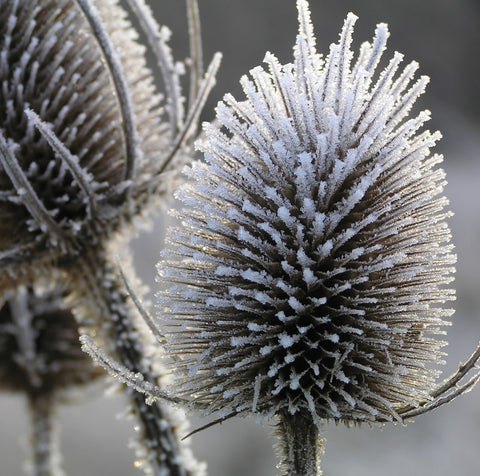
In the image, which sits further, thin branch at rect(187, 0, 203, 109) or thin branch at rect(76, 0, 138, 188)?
thin branch at rect(187, 0, 203, 109)

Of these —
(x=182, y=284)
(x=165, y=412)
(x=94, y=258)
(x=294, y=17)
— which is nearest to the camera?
(x=182, y=284)

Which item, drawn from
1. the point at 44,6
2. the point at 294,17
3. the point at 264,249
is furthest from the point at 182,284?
the point at 294,17

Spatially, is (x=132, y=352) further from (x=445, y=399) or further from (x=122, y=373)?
(x=445, y=399)

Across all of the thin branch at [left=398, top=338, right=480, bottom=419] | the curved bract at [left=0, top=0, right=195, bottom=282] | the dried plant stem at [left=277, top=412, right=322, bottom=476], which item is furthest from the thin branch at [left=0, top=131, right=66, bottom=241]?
the thin branch at [left=398, top=338, right=480, bottom=419]

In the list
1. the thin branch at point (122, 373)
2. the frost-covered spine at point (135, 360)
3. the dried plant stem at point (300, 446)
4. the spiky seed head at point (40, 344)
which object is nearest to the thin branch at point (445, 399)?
the dried plant stem at point (300, 446)

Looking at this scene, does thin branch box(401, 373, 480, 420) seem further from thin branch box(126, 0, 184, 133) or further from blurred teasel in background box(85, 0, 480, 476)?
thin branch box(126, 0, 184, 133)

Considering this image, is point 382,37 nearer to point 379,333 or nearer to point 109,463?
point 379,333

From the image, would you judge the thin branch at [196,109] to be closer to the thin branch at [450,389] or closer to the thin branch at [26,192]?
the thin branch at [26,192]
